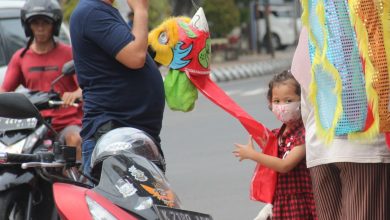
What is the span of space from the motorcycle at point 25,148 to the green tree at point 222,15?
2393cm

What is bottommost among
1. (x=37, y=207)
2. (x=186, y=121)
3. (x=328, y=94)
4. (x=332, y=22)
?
(x=186, y=121)

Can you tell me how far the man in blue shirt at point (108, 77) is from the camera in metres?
4.68

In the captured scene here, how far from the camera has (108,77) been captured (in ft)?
15.6

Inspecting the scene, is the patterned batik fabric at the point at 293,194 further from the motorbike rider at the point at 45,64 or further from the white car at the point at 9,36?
the white car at the point at 9,36

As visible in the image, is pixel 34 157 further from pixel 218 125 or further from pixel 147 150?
pixel 218 125

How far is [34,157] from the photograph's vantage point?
445 cm

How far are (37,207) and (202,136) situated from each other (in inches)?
294

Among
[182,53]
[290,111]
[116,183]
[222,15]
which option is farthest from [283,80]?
[222,15]

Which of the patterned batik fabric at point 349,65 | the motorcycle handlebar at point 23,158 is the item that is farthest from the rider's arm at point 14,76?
the patterned batik fabric at point 349,65

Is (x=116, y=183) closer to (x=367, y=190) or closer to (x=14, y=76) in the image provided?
(x=367, y=190)

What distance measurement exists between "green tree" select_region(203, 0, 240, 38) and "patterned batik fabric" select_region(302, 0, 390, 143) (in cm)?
2589

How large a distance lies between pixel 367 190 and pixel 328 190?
0.74 ft

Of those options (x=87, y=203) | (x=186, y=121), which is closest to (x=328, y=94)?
(x=87, y=203)

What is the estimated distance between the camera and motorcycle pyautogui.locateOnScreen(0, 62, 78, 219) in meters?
4.23
